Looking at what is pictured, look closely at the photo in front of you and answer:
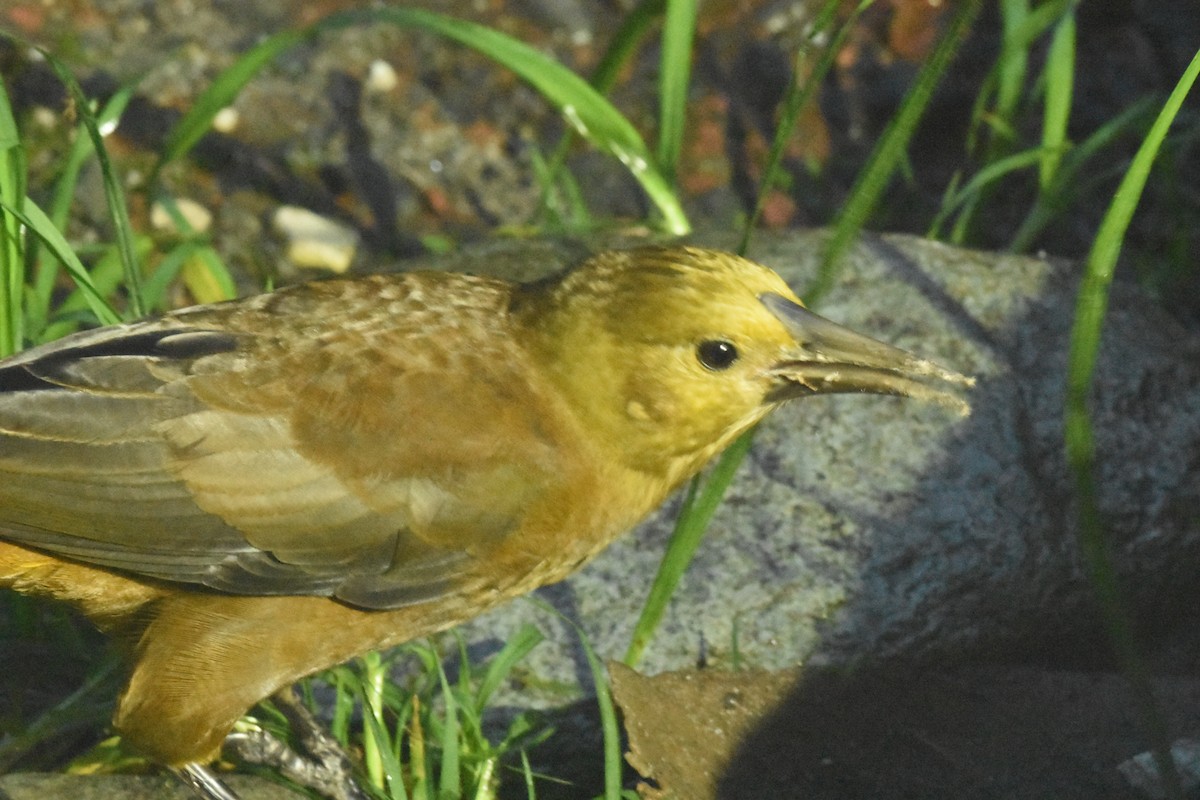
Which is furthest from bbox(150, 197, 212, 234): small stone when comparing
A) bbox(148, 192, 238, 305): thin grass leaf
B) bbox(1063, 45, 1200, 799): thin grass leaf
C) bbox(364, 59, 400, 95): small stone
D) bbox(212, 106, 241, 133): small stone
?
bbox(1063, 45, 1200, 799): thin grass leaf

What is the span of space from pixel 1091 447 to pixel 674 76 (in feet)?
7.97

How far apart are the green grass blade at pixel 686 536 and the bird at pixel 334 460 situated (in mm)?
200

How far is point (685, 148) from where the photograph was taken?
587cm

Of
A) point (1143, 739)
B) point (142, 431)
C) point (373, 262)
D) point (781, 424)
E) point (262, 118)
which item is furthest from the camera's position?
point (262, 118)

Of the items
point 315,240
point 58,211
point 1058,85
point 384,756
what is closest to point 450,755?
point 384,756

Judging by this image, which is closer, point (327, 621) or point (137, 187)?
point (327, 621)

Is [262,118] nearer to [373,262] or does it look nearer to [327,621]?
[373,262]

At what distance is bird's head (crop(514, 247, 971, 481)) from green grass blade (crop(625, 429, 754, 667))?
0.53 feet

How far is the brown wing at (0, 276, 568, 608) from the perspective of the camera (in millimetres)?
3207

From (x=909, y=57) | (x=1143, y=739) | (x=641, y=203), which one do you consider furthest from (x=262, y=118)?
(x=1143, y=739)

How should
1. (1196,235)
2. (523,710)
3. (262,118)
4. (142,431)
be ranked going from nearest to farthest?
(142,431) → (523,710) → (1196,235) → (262,118)

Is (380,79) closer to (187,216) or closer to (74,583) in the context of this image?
(187,216)

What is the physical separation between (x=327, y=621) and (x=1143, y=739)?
1.77 metres

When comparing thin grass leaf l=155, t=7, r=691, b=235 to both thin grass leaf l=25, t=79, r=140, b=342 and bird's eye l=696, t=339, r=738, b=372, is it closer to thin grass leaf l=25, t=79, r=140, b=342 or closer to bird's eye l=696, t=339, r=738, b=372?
thin grass leaf l=25, t=79, r=140, b=342
